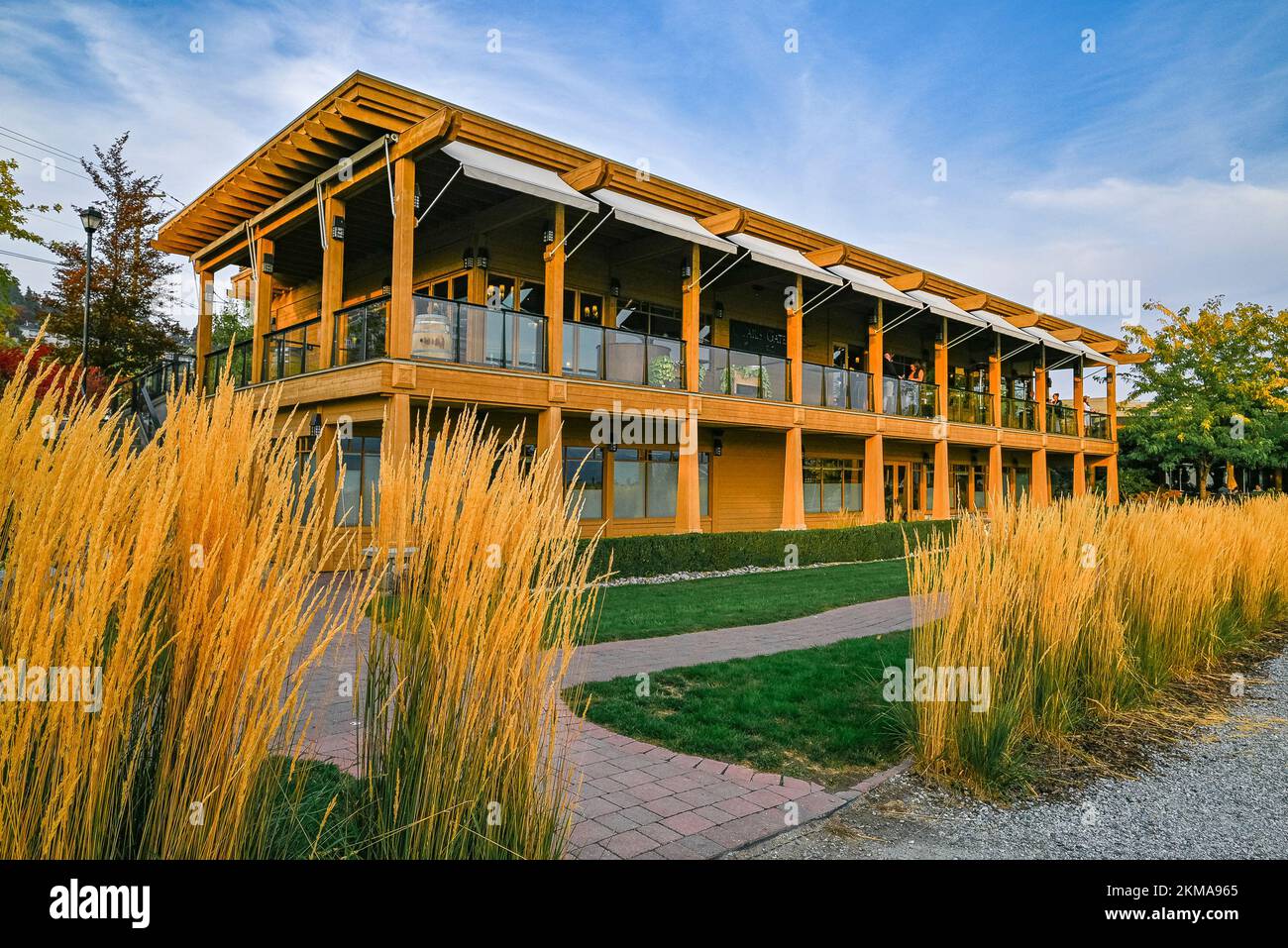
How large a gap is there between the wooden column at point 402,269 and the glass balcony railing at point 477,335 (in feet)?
0.87

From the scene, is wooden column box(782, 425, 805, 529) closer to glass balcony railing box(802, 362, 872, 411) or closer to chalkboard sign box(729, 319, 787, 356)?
glass balcony railing box(802, 362, 872, 411)

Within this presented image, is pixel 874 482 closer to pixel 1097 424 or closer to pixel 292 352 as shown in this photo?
pixel 292 352

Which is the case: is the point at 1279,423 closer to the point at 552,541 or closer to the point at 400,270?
the point at 400,270

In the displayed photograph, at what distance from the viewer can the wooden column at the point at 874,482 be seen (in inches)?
682

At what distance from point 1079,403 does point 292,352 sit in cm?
2602

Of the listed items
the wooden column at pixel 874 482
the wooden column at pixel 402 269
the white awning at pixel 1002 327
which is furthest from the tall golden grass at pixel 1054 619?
the white awning at pixel 1002 327

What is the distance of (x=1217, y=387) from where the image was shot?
24.8m

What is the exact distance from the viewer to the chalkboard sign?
18031 millimetres

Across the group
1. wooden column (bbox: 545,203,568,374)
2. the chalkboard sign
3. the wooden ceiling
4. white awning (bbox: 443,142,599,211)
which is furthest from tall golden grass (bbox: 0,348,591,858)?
the chalkboard sign

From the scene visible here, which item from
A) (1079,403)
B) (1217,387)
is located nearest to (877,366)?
(1079,403)

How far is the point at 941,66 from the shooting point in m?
11.3

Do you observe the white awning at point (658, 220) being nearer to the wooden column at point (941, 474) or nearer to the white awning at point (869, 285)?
the white awning at point (869, 285)

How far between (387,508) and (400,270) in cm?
931
